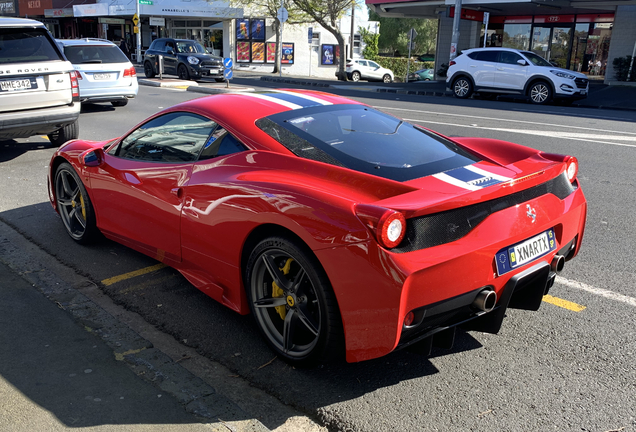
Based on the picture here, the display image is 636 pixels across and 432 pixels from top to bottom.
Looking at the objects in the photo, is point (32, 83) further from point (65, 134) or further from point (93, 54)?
point (93, 54)

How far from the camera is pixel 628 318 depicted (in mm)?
3645

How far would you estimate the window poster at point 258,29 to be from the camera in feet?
140

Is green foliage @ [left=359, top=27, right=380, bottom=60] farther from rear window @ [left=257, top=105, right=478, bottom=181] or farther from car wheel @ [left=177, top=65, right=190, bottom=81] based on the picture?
rear window @ [left=257, top=105, right=478, bottom=181]

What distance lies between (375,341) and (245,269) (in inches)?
38.1

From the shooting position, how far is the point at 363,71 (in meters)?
35.1

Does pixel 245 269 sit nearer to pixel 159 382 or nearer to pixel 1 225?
pixel 159 382

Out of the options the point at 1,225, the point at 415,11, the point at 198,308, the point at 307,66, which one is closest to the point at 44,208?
the point at 1,225

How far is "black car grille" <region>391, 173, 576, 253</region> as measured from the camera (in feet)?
8.73

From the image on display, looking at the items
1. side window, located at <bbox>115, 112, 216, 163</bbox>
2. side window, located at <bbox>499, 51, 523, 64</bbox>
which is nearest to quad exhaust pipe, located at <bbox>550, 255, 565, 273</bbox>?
side window, located at <bbox>115, 112, 216, 163</bbox>

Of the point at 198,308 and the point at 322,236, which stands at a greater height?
the point at 322,236

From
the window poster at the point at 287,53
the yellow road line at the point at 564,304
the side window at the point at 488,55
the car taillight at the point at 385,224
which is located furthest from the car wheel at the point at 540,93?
the window poster at the point at 287,53

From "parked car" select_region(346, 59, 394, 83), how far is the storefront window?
25.5 ft

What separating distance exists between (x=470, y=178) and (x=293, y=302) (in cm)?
116

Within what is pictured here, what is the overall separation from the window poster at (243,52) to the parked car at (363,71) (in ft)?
35.7
